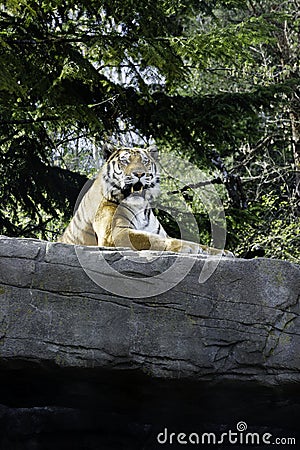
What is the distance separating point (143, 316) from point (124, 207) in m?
0.89

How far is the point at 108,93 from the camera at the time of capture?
30.9 ft

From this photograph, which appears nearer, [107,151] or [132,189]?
[132,189]

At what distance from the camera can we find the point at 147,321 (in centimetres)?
434

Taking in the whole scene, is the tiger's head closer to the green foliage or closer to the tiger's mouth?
the tiger's mouth

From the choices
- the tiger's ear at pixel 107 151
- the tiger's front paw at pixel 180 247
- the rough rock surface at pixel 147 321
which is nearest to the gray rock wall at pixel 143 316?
the rough rock surface at pixel 147 321

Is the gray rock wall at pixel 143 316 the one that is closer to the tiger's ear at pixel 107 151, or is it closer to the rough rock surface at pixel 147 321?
the rough rock surface at pixel 147 321

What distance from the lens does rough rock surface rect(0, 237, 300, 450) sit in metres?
4.29

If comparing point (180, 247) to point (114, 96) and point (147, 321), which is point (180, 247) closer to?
point (147, 321)

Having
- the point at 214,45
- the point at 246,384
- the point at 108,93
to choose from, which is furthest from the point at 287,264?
the point at 108,93

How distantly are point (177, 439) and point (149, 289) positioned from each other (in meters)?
1.32

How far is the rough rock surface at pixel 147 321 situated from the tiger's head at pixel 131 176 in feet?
2.24

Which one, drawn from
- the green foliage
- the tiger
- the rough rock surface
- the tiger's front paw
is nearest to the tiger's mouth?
the tiger

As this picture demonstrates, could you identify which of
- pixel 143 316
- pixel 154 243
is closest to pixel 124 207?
pixel 154 243

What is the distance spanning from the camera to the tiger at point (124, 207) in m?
4.70
